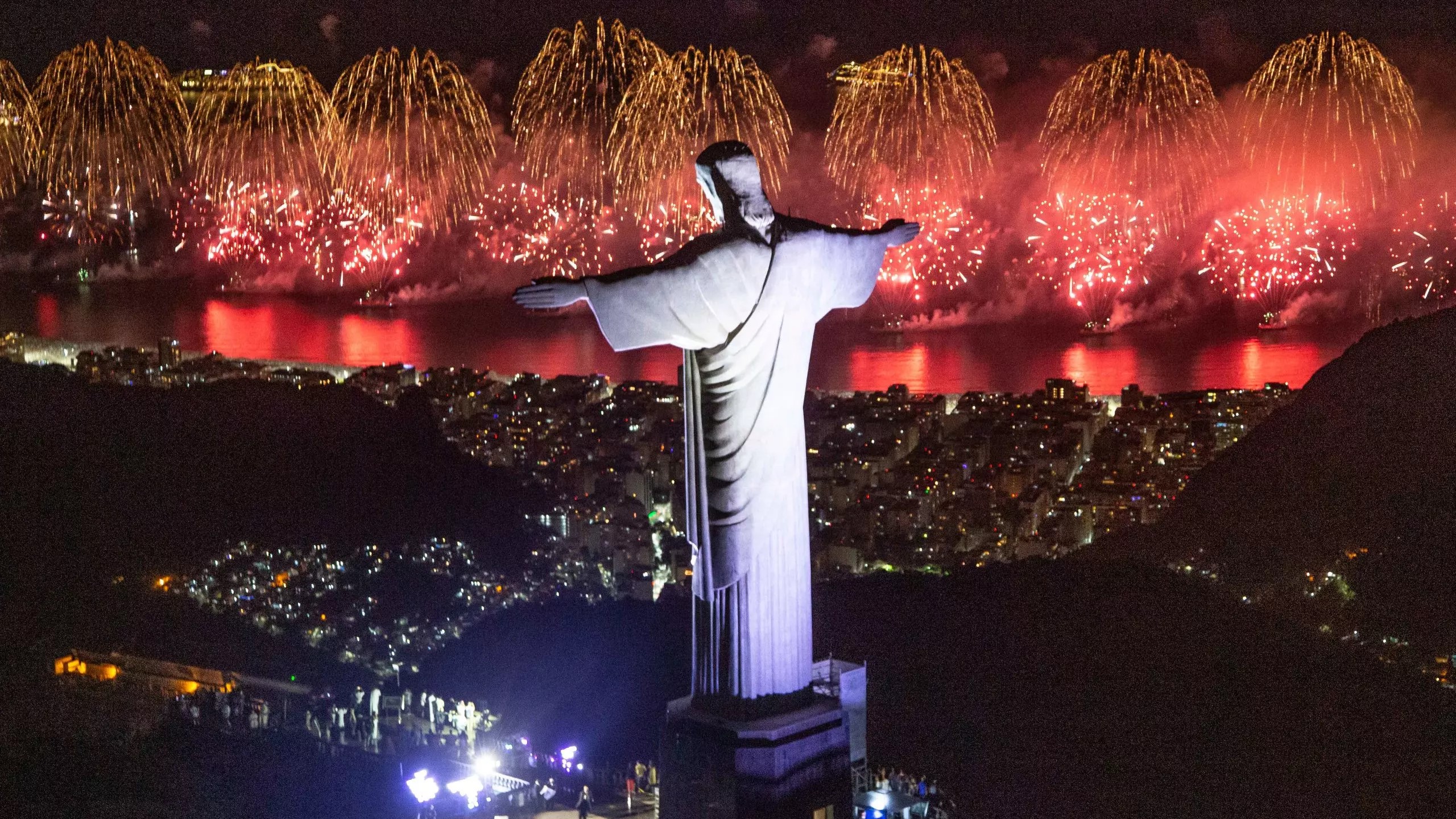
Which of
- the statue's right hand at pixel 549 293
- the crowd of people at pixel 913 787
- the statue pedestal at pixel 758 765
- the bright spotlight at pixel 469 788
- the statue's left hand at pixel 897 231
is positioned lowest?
the crowd of people at pixel 913 787

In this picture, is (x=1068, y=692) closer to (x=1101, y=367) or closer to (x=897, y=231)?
(x=897, y=231)

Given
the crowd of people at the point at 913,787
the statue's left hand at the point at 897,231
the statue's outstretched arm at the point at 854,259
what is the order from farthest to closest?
the crowd of people at the point at 913,787 → the statue's left hand at the point at 897,231 → the statue's outstretched arm at the point at 854,259

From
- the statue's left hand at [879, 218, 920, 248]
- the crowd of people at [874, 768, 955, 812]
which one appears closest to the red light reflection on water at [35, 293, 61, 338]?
the crowd of people at [874, 768, 955, 812]

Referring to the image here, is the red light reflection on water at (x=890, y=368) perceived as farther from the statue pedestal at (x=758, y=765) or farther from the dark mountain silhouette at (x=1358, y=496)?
the statue pedestal at (x=758, y=765)

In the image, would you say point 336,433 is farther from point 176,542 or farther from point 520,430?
point 176,542

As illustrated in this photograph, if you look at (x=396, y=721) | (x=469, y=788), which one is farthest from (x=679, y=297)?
(x=396, y=721)

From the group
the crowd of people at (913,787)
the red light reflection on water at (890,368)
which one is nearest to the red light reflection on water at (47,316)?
the red light reflection on water at (890,368)

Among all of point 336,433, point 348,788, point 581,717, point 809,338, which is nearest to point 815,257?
point 809,338

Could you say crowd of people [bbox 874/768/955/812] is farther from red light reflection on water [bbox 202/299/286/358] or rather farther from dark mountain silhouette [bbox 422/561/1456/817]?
red light reflection on water [bbox 202/299/286/358]

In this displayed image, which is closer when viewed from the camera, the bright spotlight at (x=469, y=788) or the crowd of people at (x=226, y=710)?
the bright spotlight at (x=469, y=788)
